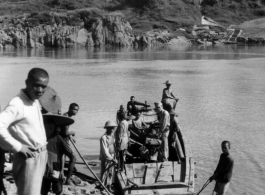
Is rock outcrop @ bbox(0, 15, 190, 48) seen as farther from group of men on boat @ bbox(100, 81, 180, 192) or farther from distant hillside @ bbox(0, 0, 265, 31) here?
group of men on boat @ bbox(100, 81, 180, 192)

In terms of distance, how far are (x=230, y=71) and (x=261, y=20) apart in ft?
365

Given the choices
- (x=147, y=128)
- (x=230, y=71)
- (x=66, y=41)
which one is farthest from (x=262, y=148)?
(x=66, y=41)

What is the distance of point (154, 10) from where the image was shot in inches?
5576

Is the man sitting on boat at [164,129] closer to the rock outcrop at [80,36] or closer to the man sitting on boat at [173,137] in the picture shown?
the man sitting on boat at [173,137]

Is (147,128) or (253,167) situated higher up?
(147,128)

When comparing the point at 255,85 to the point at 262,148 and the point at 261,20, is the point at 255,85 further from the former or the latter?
the point at 261,20

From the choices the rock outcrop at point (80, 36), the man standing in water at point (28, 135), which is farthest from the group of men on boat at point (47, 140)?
the rock outcrop at point (80, 36)

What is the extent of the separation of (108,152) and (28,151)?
4871 millimetres

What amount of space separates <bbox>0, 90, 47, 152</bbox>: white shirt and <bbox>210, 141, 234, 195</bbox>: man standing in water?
4689 millimetres

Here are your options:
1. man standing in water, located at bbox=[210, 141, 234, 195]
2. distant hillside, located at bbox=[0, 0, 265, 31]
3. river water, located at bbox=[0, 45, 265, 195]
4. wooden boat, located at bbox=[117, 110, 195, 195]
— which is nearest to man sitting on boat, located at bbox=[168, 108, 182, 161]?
wooden boat, located at bbox=[117, 110, 195, 195]

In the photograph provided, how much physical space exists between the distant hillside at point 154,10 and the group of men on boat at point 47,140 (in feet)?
380

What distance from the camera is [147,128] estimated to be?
11586 mm

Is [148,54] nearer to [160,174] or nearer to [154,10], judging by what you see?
[160,174]

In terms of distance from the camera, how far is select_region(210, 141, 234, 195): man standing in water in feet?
25.1
